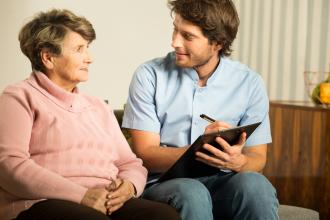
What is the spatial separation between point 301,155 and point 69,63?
4.03 ft

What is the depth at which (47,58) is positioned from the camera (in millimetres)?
1604

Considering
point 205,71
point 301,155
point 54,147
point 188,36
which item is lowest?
point 301,155

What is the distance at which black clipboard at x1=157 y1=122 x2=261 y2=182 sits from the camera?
153 cm

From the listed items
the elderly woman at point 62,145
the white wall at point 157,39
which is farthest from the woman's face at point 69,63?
the white wall at point 157,39

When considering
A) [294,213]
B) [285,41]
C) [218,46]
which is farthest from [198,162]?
[285,41]

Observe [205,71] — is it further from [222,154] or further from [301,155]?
[301,155]

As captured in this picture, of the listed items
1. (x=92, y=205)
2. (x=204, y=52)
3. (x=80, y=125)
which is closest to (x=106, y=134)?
(x=80, y=125)

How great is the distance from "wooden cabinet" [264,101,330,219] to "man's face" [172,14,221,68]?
0.75 metres

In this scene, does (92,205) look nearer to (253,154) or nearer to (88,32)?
(88,32)

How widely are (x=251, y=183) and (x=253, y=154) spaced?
0.95ft

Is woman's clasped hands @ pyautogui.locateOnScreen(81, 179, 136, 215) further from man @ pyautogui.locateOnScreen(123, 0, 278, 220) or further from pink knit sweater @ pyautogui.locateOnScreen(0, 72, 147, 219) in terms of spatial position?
man @ pyautogui.locateOnScreen(123, 0, 278, 220)

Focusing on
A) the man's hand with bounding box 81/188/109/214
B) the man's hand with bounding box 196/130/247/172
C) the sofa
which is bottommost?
the sofa

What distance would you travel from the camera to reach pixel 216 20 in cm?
183

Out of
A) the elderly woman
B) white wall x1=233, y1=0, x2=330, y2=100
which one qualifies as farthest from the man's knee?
white wall x1=233, y1=0, x2=330, y2=100
